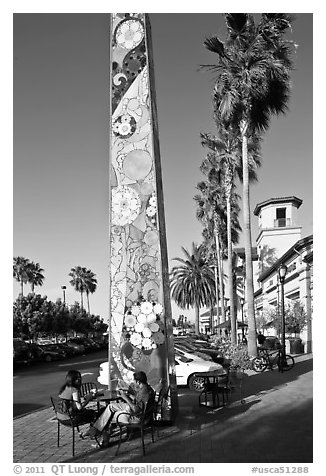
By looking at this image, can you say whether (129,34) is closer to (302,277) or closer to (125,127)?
(125,127)

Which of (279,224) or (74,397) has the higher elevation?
(279,224)

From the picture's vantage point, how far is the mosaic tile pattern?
755 centimetres

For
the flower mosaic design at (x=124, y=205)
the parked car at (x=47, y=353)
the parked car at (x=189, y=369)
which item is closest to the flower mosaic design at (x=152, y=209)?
the flower mosaic design at (x=124, y=205)

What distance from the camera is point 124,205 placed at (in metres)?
7.79

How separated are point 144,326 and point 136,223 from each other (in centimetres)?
169

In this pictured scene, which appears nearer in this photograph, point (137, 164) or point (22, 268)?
point (137, 164)

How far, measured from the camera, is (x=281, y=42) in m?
15.5

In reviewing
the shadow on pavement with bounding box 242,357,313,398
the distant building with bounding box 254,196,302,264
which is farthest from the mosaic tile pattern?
the distant building with bounding box 254,196,302,264

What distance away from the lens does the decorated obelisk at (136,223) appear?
24.8 feet

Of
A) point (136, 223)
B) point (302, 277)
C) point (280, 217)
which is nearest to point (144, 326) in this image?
point (136, 223)

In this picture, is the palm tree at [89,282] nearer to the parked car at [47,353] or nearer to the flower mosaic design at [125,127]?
the parked car at [47,353]

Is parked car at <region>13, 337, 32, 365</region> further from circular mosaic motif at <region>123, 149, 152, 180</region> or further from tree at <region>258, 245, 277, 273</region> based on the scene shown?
tree at <region>258, 245, 277, 273</region>

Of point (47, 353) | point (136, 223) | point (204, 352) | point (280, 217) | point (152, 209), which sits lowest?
point (47, 353)

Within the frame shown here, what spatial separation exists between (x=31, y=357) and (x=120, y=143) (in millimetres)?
20944
